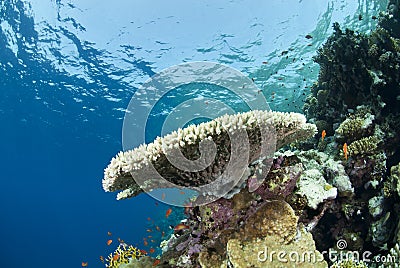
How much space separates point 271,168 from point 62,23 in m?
20.0

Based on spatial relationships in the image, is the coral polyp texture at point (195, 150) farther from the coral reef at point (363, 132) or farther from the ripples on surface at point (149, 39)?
the ripples on surface at point (149, 39)

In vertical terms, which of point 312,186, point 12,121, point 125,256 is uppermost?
point 12,121

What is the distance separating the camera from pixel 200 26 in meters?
18.0

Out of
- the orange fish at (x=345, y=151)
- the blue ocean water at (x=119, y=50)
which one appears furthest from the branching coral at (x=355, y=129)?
the blue ocean water at (x=119, y=50)

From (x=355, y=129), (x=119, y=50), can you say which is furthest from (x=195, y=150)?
(x=119, y=50)

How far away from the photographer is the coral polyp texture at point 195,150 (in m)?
2.95

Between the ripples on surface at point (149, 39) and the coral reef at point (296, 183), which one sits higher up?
the ripples on surface at point (149, 39)

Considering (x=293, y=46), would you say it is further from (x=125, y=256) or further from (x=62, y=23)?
(x=125, y=256)

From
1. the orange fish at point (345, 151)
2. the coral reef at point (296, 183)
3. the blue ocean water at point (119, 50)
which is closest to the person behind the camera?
the coral reef at point (296, 183)

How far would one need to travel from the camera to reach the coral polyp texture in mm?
2949

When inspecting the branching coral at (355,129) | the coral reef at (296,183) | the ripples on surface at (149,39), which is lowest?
the coral reef at (296,183)

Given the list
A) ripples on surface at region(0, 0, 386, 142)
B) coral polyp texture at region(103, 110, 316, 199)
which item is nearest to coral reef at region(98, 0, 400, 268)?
coral polyp texture at region(103, 110, 316, 199)

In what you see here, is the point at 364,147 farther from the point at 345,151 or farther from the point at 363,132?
the point at 363,132

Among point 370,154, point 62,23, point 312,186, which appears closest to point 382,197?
point 370,154
